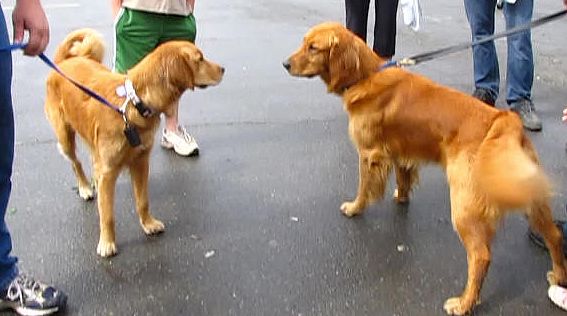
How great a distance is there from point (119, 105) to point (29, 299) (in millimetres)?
1101

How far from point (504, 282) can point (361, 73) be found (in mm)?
1409

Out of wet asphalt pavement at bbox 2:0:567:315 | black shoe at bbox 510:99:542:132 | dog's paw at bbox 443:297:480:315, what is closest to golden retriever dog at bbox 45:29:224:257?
wet asphalt pavement at bbox 2:0:567:315

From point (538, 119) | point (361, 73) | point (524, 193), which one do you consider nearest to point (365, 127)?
point (361, 73)

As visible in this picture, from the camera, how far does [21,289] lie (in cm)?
331

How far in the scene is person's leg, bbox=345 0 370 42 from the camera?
5746 mm

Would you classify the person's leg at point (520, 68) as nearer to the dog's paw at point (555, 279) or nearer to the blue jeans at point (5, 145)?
the dog's paw at point (555, 279)

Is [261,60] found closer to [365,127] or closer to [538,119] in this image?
[538,119]

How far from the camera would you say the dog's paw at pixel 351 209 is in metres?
4.31

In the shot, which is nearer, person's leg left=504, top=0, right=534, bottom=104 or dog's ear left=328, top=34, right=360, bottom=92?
dog's ear left=328, top=34, right=360, bottom=92

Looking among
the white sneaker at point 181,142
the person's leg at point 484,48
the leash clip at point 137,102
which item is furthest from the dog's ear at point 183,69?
the person's leg at point 484,48

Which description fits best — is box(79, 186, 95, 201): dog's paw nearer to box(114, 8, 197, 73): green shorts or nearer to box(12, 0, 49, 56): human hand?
box(114, 8, 197, 73): green shorts

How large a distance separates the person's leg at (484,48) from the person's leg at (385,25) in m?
0.68

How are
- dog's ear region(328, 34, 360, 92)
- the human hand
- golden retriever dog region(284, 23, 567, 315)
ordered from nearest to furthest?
1. the human hand
2. golden retriever dog region(284, 23, 567, 315)
3. dog's ear region(328, 34, 360, 92)

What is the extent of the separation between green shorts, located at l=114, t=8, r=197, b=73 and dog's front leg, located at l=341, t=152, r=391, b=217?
161 centimetres
